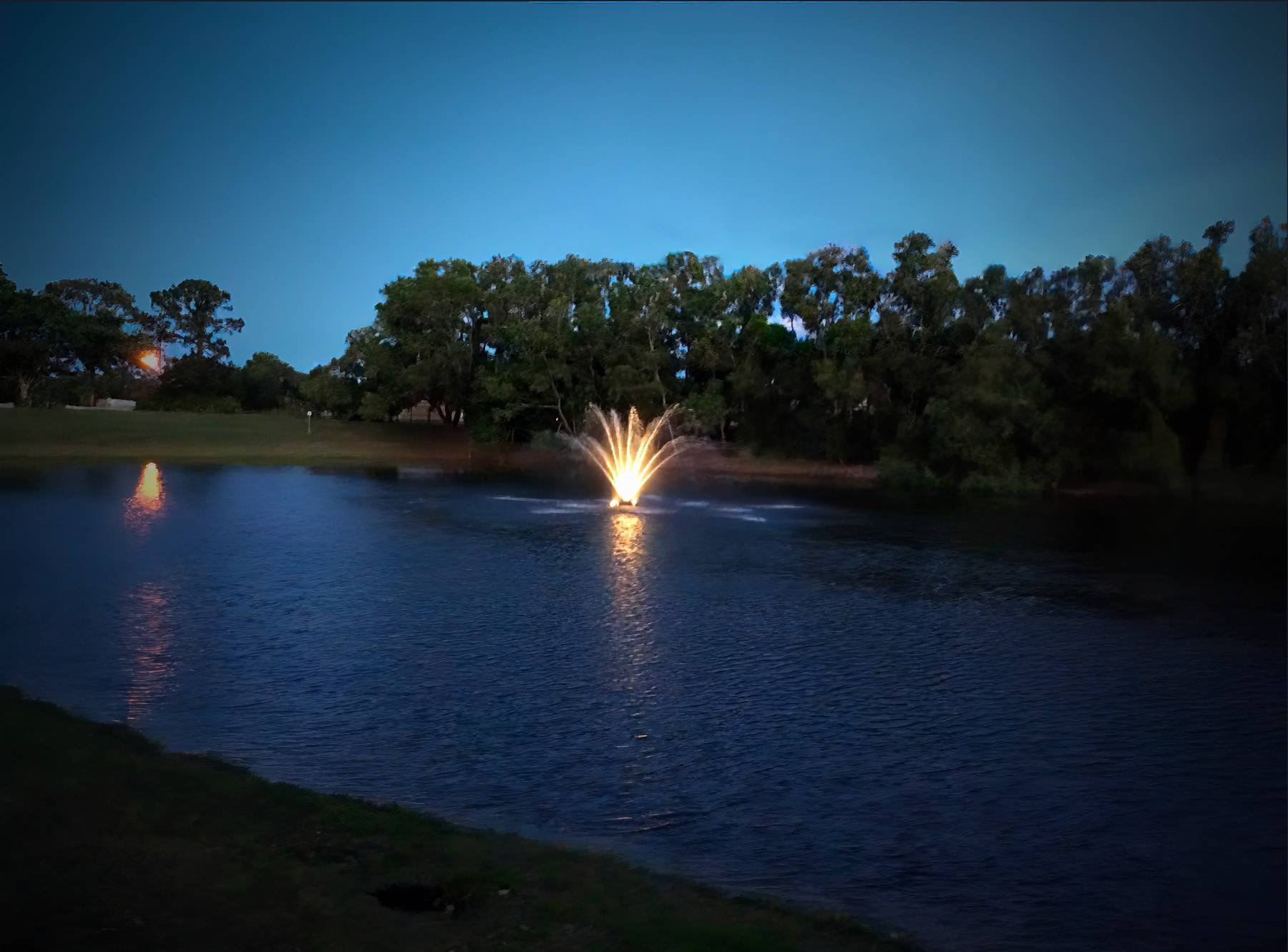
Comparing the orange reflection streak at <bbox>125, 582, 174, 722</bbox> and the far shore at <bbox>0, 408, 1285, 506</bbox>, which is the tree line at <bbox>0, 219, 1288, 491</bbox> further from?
the orange reflection streak at <bbox>125, 582, 174, 722</bbox>

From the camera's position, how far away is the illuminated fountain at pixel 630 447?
54.2 metres

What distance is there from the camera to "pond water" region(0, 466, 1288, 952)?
842 cm

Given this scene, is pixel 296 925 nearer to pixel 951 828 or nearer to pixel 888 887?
pixel 888 887

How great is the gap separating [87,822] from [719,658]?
360 inches

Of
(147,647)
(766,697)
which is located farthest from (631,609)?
(147,647)

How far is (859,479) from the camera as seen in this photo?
5797cm

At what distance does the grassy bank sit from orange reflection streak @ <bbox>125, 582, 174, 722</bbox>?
4081 cm

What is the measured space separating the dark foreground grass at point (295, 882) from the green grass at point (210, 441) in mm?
53000

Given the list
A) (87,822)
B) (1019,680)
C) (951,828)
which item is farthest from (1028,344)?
(87,822)

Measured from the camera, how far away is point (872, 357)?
215 ft

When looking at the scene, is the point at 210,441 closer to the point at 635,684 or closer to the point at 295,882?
the point at 635,684

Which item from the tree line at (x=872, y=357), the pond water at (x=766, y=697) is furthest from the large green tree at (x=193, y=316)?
the pond water at (x=766, y=697)

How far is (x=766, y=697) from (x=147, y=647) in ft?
27.6

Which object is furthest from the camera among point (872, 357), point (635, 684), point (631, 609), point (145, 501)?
point (872, 357)
